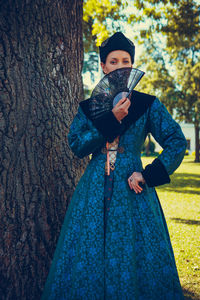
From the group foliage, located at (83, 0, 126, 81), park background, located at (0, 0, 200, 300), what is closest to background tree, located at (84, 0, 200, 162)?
foliage, located at (83, 0, 126, 81)

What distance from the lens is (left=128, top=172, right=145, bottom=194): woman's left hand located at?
5.65 feet

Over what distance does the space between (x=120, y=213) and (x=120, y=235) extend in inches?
5.3

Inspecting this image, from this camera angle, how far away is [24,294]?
7.21 ft

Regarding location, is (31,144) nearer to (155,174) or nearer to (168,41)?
(155,174)

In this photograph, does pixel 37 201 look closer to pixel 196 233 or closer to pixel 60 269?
pixel 60 269

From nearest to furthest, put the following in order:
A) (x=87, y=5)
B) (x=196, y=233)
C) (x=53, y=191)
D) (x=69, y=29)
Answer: (x=53, y=191)
(x=69, y=29)
(x=196, y=233)
(x=87, y=5)

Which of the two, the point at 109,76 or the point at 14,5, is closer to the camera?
the point at 109,76

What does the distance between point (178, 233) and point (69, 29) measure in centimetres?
396

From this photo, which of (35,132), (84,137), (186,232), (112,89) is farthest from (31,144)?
(186,232)

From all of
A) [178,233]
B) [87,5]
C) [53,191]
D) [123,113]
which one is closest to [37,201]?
[53,191]

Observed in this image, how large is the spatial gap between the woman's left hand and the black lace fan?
1.64 feet

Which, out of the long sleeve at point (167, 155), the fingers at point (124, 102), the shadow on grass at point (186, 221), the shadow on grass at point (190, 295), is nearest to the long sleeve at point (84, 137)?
the fingers at point (124, 102)

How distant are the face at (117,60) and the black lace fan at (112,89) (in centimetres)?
18

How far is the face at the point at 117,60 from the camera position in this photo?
1947 mm
